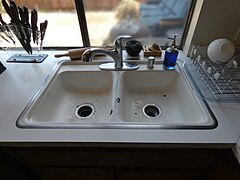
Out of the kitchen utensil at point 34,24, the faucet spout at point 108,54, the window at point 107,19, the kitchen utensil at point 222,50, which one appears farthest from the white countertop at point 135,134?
the window at point 107,19

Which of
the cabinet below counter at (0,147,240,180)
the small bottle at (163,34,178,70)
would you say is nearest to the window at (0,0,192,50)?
the small bottle at (163,34,178,70)

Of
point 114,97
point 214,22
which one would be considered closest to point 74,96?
point 114,97

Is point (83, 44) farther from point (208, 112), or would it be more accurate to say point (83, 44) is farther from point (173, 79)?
point (208, 112)

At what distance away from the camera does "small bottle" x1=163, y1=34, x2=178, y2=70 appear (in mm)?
969

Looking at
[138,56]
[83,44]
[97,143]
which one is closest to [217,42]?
[138,56]

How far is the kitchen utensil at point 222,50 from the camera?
86 centimetres

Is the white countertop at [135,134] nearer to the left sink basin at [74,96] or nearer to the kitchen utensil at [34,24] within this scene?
the left sink basin at [74,96]

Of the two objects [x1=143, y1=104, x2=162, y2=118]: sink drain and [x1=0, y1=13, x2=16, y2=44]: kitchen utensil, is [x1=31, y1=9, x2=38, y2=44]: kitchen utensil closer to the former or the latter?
[x1=0, y1=13, x2=16, y2=44]: kitchen utensil

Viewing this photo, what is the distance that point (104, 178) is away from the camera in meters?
0.89

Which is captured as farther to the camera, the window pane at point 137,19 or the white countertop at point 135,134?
the window pane at point 137,19

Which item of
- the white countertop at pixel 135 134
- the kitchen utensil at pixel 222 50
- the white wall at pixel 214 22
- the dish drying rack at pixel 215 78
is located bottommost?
the white countertop at pixel 135 134

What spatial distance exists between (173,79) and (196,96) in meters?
0.24

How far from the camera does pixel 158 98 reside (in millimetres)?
1048

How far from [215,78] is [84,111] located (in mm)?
738
